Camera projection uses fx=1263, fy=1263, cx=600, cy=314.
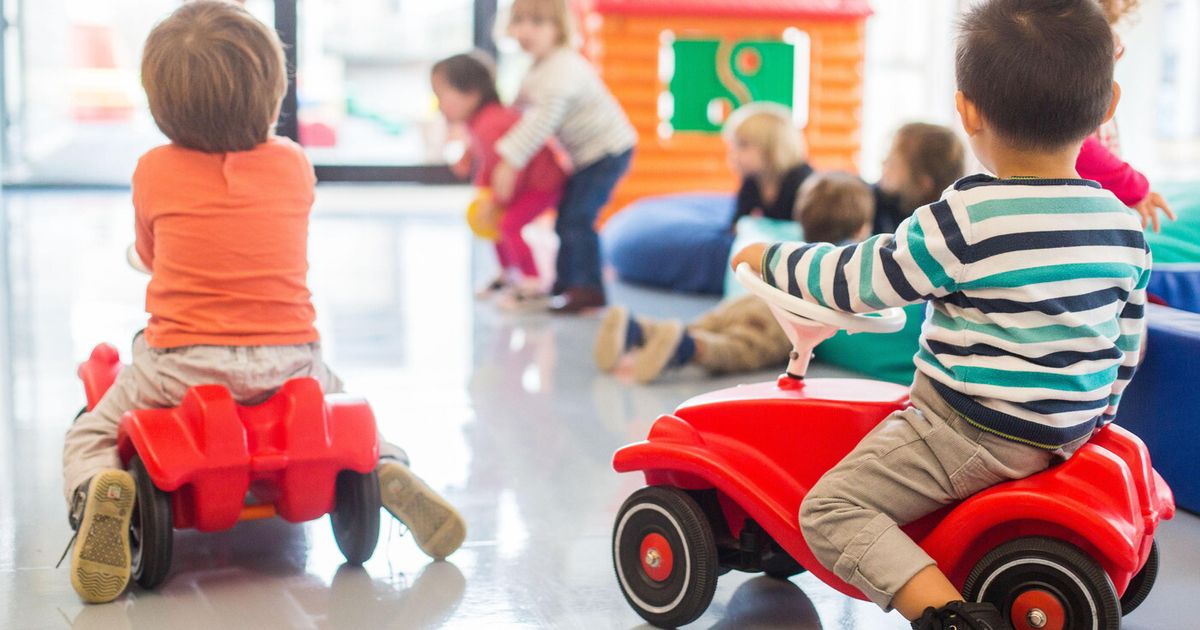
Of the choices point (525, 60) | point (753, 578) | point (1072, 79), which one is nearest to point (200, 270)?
point (753, 578)

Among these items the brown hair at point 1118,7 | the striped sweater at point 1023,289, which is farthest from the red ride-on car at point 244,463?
the brown hair at point 1118,7

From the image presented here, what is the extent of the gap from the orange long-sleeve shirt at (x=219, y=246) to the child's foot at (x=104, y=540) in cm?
24

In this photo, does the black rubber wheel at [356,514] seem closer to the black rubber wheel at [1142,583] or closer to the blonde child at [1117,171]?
the black rubber wheel at [1142,583]

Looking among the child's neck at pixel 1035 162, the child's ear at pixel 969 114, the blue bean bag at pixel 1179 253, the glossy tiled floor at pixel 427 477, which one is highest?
the child's ear at pixel 969 114

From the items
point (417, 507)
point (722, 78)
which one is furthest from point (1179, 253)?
point (722, 78)

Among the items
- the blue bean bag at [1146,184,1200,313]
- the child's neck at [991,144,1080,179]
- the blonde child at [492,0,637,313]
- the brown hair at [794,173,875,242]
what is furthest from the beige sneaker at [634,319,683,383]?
the child's neck at [991,144,1080,179]

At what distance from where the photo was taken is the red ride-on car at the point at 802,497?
1440mm

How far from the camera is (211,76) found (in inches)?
73.4

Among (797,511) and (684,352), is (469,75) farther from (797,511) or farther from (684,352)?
(797,511)

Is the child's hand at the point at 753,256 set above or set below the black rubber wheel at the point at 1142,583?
above

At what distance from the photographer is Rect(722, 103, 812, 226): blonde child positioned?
413 centimetres

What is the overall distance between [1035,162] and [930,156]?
1.77 meters

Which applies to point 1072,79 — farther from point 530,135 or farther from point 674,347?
point 530,135

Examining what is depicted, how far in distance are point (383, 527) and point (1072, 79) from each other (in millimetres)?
1279
